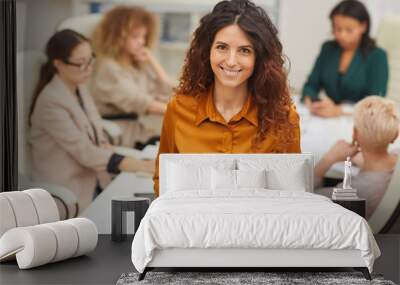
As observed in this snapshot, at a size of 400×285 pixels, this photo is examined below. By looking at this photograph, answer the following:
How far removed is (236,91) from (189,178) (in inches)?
44.7

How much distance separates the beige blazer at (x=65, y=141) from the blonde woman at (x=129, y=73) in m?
0.20

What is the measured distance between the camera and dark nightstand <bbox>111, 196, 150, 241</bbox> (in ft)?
24.0

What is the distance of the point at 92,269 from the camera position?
6129 mm

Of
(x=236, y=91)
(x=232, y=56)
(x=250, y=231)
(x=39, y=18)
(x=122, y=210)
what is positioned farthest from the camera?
(x=39, y=18)

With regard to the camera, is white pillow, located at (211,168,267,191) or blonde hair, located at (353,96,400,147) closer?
white pillow, located at (211,168,267,191)

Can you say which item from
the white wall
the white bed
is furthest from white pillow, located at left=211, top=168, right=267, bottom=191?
the white wall

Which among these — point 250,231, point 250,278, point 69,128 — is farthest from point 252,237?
point 69,128

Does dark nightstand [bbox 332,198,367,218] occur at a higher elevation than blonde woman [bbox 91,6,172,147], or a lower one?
lower

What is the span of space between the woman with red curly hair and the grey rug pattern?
1.98 metres

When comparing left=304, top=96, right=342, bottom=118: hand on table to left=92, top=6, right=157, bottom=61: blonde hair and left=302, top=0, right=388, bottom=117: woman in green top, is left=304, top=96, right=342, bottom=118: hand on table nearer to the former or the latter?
left=302, top=0, right=388, bottom=117: woman in green top

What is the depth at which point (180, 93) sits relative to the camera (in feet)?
25.7

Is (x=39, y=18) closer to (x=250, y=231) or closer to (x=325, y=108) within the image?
(x=325, y=108)

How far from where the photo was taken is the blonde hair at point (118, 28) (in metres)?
7.89

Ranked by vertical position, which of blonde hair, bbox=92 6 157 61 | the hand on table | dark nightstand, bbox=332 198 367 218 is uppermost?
blonde hair, bbox=92 6 157 61
